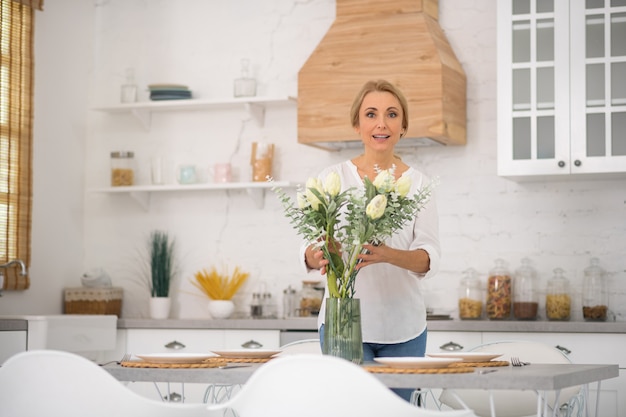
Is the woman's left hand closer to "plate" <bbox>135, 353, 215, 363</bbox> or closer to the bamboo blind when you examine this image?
"plate" <bbox>135, 353, 215, 363</bbox>

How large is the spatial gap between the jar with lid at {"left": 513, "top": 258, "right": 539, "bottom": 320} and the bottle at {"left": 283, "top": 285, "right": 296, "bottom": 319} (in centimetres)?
110

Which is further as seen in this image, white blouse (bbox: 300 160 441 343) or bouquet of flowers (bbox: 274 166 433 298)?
white blouse (bbox: 300 160 441 343)

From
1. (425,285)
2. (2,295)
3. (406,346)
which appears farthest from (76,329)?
(406,346)

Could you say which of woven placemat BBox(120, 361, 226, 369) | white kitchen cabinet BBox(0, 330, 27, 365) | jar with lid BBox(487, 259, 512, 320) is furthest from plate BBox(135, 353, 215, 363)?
jar with lid BBox(487, 259, 512, 320)

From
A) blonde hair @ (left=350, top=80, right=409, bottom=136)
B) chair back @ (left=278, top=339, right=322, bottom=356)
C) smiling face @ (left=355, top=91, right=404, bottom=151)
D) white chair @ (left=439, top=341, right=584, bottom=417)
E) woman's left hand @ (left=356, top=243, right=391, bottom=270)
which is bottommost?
white chair @ (left=439, top=341, right=584, bottom=417)

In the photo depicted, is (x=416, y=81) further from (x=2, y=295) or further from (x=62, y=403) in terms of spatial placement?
(x=62, y=403)

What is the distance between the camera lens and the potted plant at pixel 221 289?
201 inches

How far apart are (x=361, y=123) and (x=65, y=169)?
3.01 metres

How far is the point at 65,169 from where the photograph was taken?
5.49 m

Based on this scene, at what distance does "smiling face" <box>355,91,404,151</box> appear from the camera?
2814mm

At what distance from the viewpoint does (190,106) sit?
17.6ft

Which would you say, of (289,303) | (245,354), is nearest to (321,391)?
(245,354)

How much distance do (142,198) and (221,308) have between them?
0.83 m

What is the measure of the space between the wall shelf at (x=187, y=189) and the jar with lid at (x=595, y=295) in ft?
4.86
